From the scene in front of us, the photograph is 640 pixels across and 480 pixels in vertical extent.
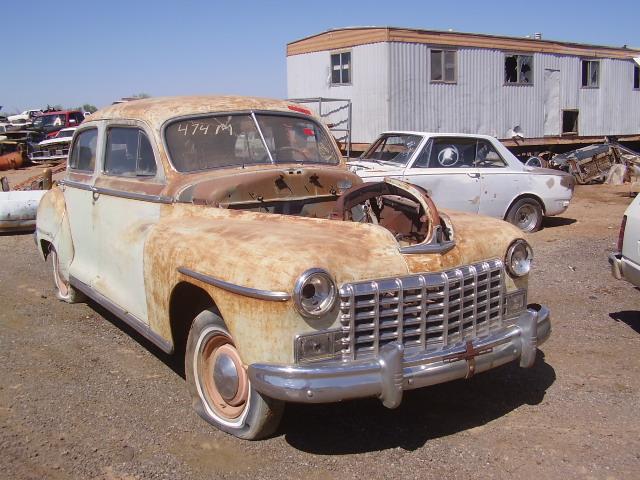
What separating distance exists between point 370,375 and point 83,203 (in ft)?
10.8

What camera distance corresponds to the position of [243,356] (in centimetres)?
317

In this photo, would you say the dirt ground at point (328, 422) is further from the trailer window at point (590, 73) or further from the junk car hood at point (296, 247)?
the trailer window at point (590, 73)

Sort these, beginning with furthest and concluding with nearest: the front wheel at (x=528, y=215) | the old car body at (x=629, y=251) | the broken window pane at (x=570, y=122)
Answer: the broken window pane at (x=570, y=122) → the front wheel at (x=528, y=215) → the old car body at (x=629, y=251)


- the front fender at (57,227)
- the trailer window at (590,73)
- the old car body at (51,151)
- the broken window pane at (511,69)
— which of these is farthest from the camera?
the old car body at (51,151)

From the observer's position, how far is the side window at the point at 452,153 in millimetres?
9398

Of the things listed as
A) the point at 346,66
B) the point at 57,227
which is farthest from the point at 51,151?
the point at 57,227

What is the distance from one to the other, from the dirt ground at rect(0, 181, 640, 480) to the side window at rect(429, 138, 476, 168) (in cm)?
426

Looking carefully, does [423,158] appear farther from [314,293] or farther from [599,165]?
[599,165]

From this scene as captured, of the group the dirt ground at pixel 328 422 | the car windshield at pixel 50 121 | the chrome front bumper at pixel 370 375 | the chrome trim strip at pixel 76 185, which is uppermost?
the car windshield at pixel 50 121

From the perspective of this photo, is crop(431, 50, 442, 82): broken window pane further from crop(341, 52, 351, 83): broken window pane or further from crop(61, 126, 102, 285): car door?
crop(61, 126, 102, 285): car door

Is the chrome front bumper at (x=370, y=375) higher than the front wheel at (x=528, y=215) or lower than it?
higher

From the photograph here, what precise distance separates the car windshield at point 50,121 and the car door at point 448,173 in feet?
75.4

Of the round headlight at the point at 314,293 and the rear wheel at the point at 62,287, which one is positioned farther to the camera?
the rear wheel at the point at 62,287

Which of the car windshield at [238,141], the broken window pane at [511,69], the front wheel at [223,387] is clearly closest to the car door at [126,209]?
the car windshield at [238,141]
